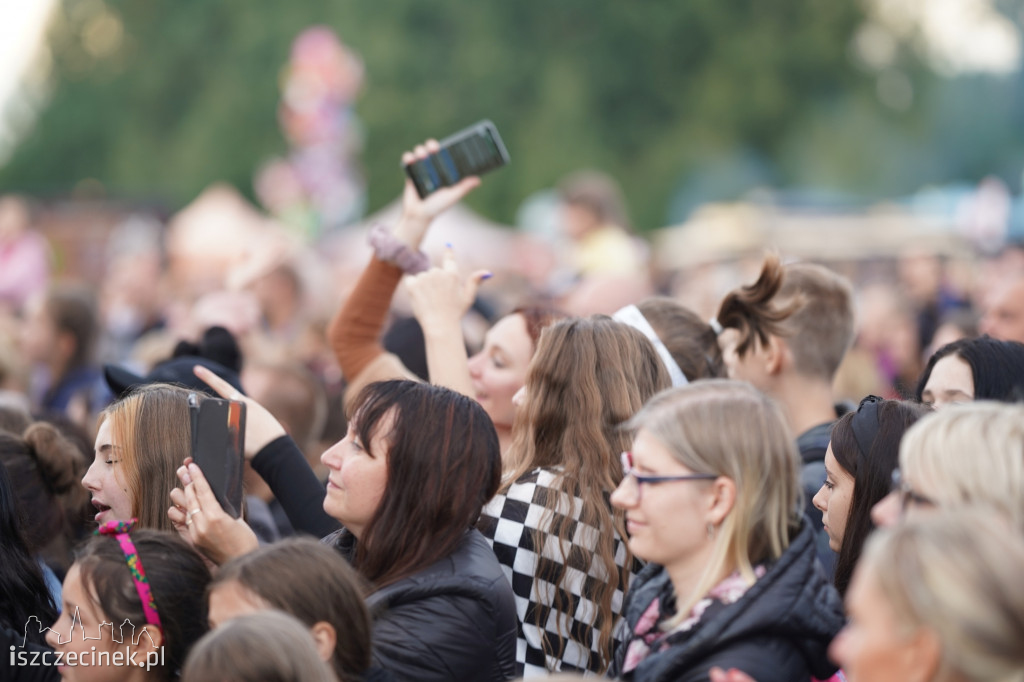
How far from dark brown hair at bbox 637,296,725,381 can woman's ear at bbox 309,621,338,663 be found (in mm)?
1791

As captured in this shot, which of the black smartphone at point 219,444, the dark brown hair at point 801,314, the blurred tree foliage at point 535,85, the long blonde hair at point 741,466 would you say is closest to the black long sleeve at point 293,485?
Answer: the black smartphone at point 219,444

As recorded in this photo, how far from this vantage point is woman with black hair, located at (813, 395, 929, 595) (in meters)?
2.94

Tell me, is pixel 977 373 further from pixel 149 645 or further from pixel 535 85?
pixel 535 85

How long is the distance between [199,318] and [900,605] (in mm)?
4986

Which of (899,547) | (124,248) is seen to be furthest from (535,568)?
(124,248)

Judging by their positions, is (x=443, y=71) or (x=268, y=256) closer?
(x=268, y=256)

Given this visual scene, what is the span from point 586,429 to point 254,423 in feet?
2.96

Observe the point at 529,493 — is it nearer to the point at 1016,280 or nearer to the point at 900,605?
the point at 900,605

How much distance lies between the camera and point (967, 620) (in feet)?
6.00

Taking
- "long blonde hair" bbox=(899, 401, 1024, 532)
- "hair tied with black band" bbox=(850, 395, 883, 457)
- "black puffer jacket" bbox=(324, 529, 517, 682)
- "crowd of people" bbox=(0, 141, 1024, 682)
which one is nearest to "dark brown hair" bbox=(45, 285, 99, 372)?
"crowd of people" bbox=(0, 141, 1024, 682)

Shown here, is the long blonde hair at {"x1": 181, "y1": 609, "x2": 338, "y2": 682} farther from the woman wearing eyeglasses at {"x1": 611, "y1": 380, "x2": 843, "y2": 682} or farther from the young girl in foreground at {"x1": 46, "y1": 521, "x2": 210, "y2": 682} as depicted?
the woman wearing eyeglasses at {"x1": 611, "y1": 380, "x2": 843, "y2": 682}

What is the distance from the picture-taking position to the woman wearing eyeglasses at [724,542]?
2.32 meters

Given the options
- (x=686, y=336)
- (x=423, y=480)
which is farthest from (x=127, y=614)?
(x=686, y=336)

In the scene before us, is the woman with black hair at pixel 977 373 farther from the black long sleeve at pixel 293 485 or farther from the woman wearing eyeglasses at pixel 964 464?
the black long sleeve at pixel 293 485
